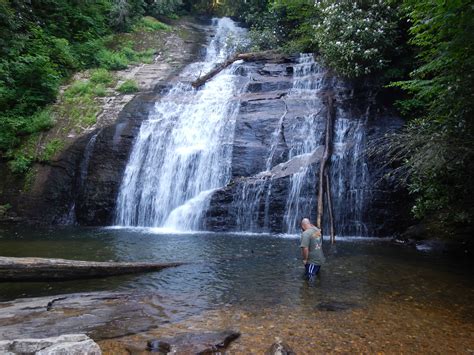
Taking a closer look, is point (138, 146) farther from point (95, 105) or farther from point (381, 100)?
point (381, 100)

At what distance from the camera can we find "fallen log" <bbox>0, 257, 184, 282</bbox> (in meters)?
6.27

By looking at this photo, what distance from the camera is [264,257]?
9.55 metres

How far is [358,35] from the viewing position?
15109mm

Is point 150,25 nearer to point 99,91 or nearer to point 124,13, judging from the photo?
point 124,13

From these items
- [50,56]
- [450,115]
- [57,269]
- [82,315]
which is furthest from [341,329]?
[50,56]

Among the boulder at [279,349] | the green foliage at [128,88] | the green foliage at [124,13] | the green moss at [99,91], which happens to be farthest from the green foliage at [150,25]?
the boulder at [279,349]

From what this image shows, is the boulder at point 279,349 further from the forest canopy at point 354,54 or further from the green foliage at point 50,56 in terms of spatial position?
the green foliage at point 50,56

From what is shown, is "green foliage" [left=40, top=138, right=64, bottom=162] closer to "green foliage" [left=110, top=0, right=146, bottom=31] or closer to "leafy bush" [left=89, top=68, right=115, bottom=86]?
"leafy bush" [left=89, top=68, right=115, bottom=86]

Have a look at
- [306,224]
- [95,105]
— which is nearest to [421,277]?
[306,224]

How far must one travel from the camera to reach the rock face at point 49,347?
3.21 meters

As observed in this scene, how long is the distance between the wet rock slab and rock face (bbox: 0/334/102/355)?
1366 millimetres

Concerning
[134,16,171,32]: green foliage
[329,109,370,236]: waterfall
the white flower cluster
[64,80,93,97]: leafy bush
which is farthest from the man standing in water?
[134,16,171,32]: green foliage

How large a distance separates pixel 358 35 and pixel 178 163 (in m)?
8.79

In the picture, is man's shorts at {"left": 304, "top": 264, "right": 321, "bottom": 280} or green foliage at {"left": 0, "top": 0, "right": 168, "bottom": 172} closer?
man's shorts at {"left": 304, "top": 264, "right": 321, "bottom": 280}
